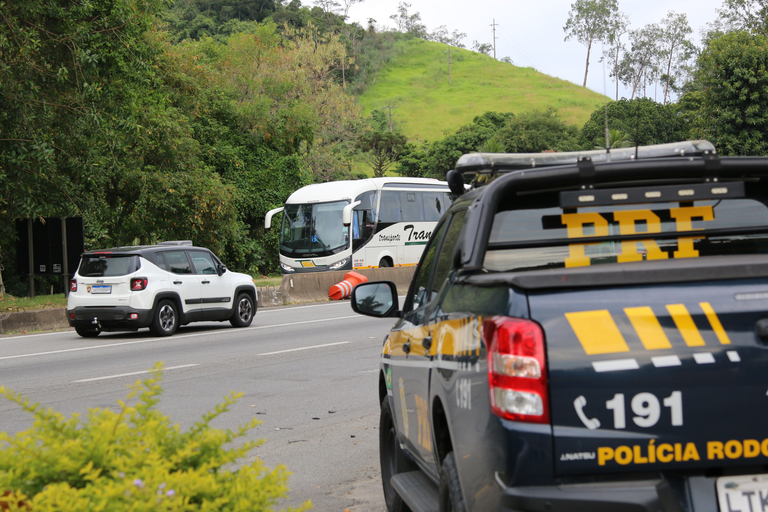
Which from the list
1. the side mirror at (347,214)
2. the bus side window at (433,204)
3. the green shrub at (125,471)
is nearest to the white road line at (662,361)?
the green shrub at (125,471)

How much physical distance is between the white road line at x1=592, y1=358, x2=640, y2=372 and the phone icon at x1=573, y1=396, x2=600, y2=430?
104 millimetres

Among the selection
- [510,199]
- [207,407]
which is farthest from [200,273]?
[510,199]

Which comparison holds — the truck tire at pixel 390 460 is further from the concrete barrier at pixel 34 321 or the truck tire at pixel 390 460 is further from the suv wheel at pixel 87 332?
the concrete barrier at pixel 34 321

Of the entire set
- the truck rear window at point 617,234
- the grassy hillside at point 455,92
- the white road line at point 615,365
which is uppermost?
the grassy hillside at point 455,92

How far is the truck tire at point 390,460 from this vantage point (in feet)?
14.9

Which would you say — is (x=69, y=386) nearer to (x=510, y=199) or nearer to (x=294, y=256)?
(x=510, y=199)

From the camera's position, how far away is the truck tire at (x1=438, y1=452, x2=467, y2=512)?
9.31 feet

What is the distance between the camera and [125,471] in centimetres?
251

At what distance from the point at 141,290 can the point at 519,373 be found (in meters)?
13.4

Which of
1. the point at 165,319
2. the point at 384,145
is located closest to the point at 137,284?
the point at 165,319

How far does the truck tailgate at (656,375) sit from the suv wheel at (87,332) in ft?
47.9

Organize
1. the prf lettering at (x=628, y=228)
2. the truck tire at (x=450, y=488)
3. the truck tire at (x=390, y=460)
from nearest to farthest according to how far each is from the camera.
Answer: the truck tire at (x=450, y=488), the prf lettering at (x=628, y=228), the truck tire at (x=390, y=460)

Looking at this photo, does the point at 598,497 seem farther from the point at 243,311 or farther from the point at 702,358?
the point at 243,311

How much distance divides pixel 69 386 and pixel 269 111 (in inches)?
1270
